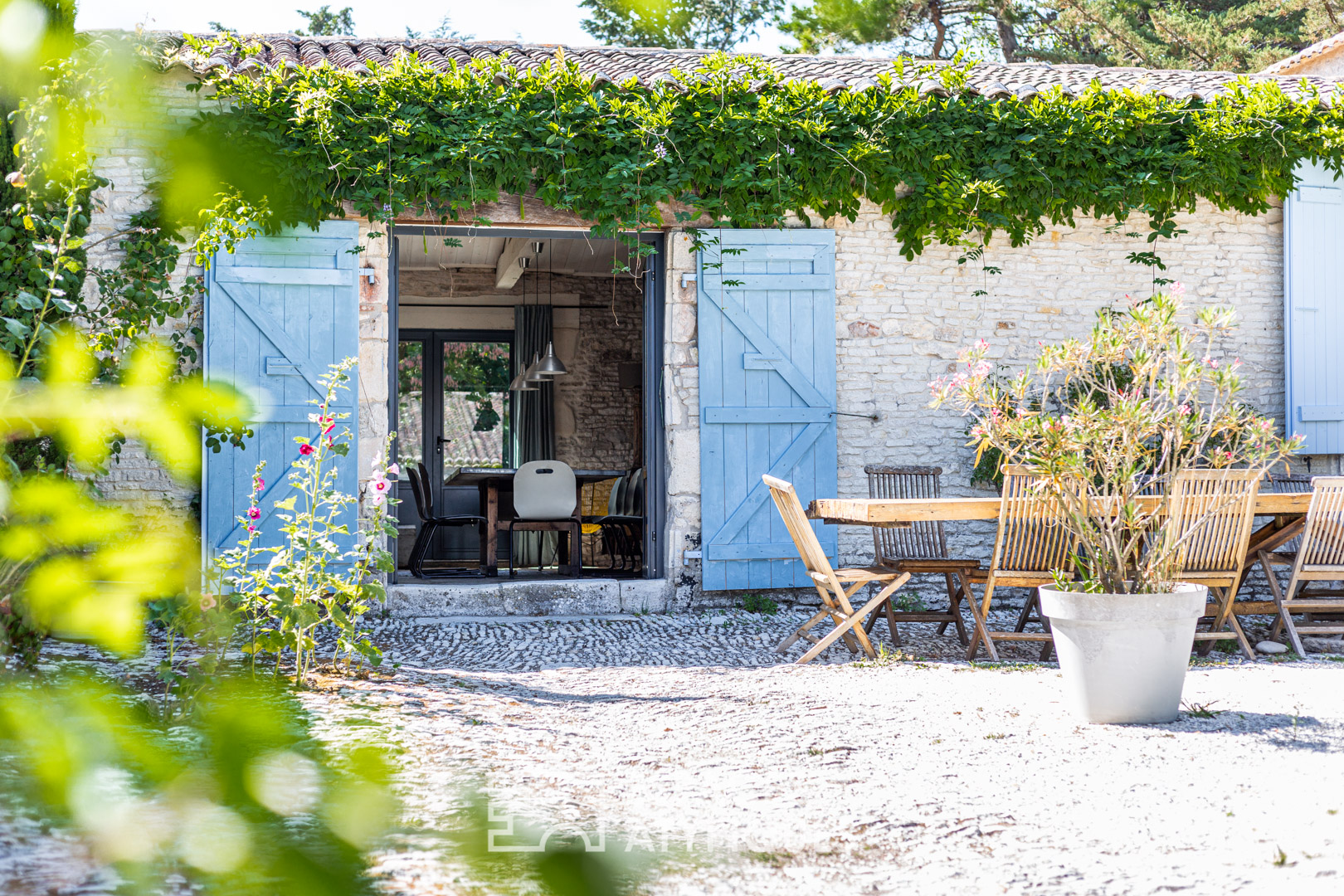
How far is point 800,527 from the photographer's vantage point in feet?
15.3

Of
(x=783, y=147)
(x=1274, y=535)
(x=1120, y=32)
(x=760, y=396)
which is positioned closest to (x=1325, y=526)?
(x=1274, y=535)

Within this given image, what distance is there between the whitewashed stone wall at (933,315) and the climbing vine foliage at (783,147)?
15cm

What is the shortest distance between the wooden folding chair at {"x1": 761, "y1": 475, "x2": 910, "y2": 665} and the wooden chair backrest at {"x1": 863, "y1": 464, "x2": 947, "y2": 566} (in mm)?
588

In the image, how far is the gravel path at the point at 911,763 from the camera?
6.78 feet

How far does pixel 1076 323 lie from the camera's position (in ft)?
21.6

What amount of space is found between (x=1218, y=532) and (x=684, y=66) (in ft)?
13.8

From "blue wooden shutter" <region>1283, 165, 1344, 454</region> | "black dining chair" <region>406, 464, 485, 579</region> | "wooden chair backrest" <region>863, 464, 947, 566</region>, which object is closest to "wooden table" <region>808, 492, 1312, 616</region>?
"wooden chair backrest" <region>863, 464, 947, 566</region>

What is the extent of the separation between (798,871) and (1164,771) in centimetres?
117

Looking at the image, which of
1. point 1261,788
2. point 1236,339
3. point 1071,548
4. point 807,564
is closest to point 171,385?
point 1261,788

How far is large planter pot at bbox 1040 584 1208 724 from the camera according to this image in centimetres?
333

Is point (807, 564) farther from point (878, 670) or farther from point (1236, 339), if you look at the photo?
point (1236, 339)

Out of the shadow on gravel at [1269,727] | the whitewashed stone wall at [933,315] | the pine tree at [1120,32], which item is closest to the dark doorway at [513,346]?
the whitewashed stone wall at [933,315]

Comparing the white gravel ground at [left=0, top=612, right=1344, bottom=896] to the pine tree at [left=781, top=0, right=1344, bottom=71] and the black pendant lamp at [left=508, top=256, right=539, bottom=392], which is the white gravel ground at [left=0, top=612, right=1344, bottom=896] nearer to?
the black pendant lamp at [left=508, top=256, right=539, bottom=392]

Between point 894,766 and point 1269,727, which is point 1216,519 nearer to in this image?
point 1269,727
